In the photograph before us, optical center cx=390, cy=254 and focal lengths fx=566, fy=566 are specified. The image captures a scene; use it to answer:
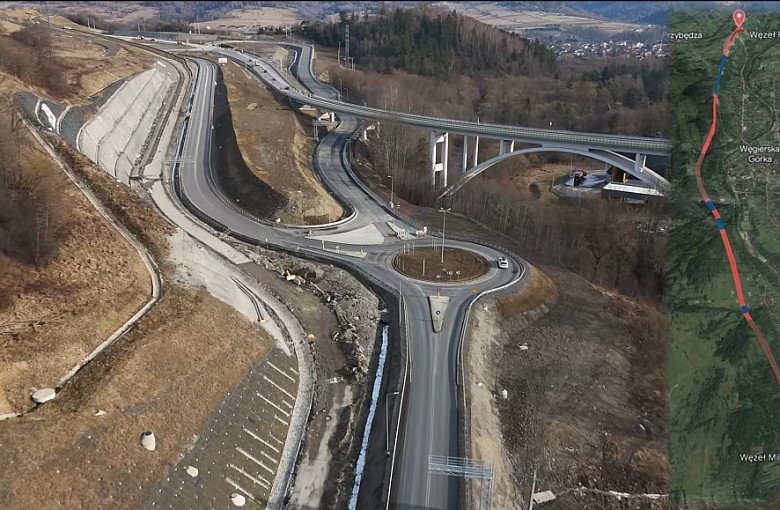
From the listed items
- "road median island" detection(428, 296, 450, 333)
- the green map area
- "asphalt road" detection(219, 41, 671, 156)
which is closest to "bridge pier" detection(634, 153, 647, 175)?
"asphalt road" detection(219, 41, 671, 156)

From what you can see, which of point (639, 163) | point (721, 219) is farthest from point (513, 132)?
point (721, 219)

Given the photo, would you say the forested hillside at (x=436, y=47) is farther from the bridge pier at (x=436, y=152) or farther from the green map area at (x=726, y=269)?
the green map area at (x=726, y=269)

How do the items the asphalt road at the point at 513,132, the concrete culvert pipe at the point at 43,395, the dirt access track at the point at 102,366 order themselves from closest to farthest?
the dirt access track at the point at 102,366
the concrete culvert pipe at the point at 43,395
the asphalt road at the point at 513,132

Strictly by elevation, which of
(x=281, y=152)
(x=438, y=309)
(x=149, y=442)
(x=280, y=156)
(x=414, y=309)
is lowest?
(x=414, y=309)

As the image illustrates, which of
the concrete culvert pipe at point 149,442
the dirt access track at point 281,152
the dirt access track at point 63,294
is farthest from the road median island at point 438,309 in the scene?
the concrete culvert pipe at point 149,442

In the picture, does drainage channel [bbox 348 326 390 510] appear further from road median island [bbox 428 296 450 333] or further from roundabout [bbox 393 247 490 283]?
roundabout [bbox 393 247 490 283]

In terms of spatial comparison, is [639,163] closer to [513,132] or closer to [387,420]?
[513,132]
